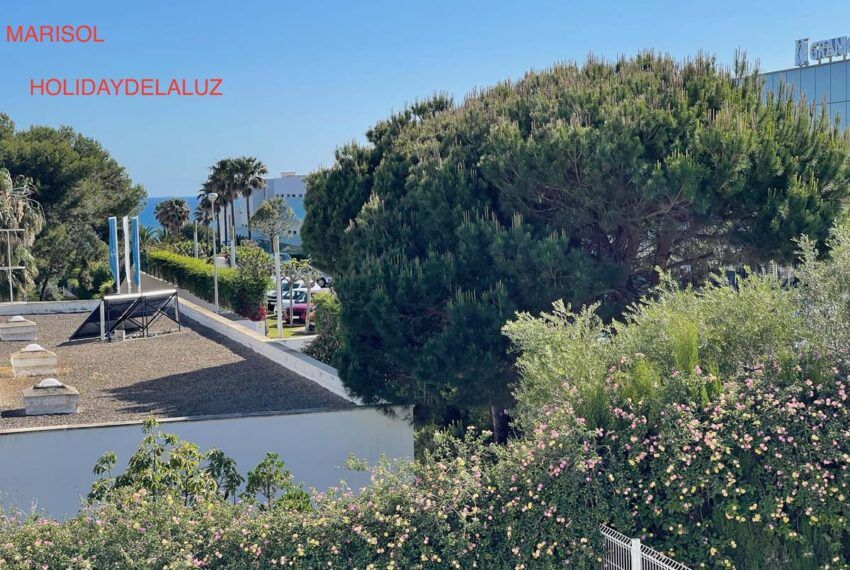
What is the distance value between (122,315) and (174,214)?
57391 millimetres

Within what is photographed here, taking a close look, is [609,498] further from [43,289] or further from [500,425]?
[43,289]

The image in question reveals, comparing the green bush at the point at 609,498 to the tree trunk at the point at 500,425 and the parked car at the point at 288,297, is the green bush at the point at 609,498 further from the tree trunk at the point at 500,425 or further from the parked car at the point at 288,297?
the parked car at the point at 288,297

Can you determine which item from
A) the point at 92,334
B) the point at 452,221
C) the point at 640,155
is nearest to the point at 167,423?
the point at 452,221

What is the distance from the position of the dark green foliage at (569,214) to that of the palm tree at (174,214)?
6636 centimetres

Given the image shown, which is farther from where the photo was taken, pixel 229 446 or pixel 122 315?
pixel 122 315

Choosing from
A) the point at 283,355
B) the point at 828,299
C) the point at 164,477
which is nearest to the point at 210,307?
the point at 283,355

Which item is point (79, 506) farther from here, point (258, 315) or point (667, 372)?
point (258, 315)

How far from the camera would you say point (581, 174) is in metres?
11.7

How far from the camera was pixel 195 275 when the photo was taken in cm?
3412

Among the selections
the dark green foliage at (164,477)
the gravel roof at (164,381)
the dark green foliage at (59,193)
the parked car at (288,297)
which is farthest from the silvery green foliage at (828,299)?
the dark green foliage at (59,193)

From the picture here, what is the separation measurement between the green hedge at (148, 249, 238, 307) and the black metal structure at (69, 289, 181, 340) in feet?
16.0

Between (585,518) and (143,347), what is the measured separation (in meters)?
14.7

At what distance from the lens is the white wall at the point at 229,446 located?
36.2 ft

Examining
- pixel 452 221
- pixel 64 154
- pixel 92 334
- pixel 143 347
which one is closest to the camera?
pixel 452 221
